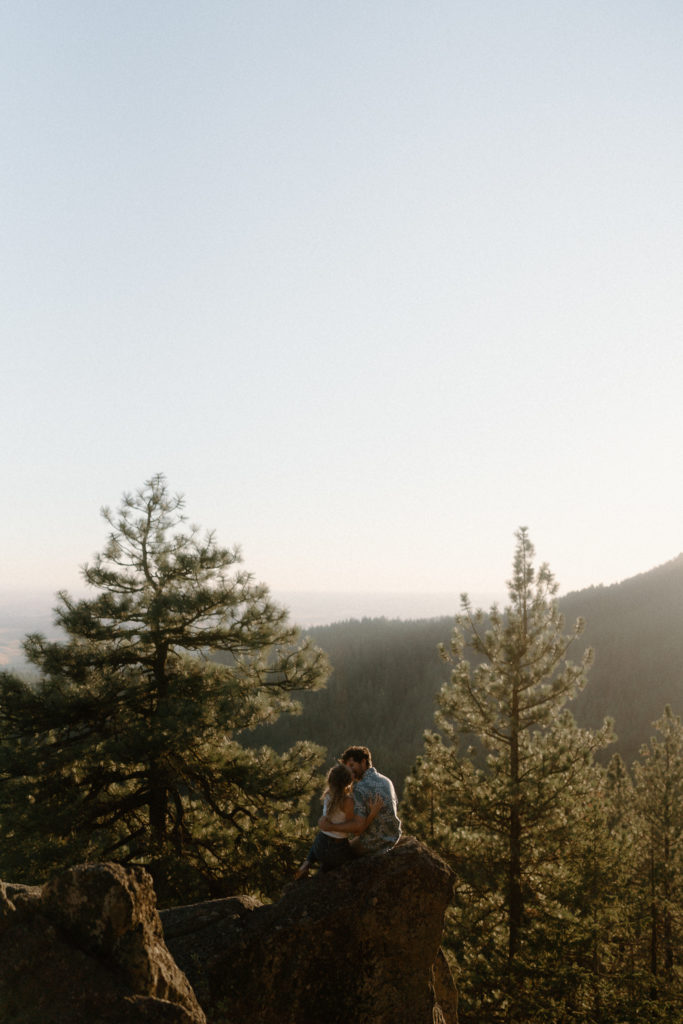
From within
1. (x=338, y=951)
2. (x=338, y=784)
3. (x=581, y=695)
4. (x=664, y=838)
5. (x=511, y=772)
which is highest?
(x=338, y=784)

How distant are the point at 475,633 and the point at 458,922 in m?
5.91

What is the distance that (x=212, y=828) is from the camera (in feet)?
43.9

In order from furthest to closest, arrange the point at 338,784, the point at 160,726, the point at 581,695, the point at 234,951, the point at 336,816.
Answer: the point at 581,695, the point at 160,726, the point at 336,816, the point at 338,784, the point at 234,951

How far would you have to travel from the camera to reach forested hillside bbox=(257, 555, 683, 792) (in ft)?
399

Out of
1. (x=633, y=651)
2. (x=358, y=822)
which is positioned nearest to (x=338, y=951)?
(x=358, y=822)

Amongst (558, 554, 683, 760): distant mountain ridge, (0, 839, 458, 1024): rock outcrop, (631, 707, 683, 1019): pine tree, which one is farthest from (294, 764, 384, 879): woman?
(558, 554, 683, 760): distant mountain ridge

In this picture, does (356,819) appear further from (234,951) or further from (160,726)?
(160,726)

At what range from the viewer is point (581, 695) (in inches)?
5413

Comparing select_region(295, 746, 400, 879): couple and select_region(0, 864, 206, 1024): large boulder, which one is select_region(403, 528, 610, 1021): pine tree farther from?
select_region(0, 864, 206, 1024): large boulder

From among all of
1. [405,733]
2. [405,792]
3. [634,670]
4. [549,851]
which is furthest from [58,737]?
[634,670]

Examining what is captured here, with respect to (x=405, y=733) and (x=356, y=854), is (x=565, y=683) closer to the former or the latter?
(x=356, y=854)

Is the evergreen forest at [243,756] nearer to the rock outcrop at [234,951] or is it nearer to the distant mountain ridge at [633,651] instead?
the rock outcrop at [234,951]

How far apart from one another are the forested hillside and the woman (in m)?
96.9

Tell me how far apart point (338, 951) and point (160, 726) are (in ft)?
21.5
